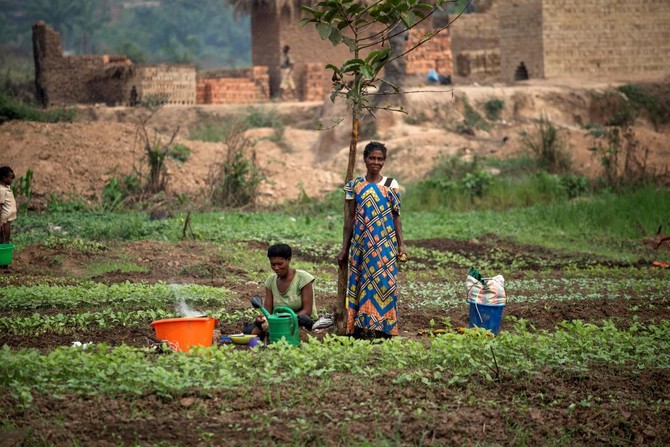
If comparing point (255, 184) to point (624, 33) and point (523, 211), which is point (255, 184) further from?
point (624, 33)

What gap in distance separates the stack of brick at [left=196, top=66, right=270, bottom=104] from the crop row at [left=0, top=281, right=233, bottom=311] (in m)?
22.1

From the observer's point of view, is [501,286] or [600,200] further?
[600,200]

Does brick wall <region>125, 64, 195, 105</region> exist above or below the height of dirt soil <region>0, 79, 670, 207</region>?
above

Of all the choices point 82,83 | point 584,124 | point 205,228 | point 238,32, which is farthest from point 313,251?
point 238,32

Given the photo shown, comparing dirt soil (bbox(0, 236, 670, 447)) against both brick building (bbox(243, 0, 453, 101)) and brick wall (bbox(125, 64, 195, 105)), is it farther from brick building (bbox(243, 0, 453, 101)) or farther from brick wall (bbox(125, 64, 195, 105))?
brick wall (bbox(125, 64, 195, 105))

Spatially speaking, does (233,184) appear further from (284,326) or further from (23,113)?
(284,326)

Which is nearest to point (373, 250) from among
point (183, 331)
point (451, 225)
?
point (183, 331)

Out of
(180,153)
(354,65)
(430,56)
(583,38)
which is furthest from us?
(430,56)

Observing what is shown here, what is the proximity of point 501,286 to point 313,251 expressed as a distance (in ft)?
21.3

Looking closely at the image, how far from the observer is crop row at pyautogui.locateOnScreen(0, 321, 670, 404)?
6.62 m

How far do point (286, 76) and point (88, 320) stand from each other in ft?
80.7

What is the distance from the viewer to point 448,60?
3180cm

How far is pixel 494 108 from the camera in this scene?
28.8 metres

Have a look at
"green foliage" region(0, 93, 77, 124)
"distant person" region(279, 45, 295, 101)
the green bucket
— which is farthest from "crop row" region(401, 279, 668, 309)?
"distant person" region(279, 45, 295, 101)
